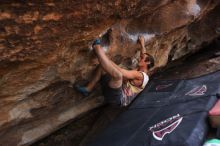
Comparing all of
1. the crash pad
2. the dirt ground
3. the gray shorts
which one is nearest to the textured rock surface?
the gray shorts

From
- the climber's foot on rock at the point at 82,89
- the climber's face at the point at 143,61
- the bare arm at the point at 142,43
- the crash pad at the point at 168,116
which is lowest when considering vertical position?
the crash pad at the point at 168,116

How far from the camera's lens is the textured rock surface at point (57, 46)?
3246 mm

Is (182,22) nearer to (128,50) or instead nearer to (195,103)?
(128,50)

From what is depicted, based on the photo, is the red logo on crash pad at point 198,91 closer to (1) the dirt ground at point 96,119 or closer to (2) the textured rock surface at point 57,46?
(1) the dirt ground at point 96,119

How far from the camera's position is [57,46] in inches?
145

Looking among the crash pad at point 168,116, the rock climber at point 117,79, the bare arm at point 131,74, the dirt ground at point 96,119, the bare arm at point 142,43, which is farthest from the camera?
the dirt ground at point 96,119

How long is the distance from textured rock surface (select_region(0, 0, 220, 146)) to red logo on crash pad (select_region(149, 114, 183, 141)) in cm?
110

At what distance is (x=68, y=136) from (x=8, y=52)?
242 centimetres

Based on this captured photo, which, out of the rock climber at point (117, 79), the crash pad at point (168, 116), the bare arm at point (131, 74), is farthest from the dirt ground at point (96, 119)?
the bare arm at point (131, 74)

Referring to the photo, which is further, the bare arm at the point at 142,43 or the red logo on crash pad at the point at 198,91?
the bare arm at the point at 142,43

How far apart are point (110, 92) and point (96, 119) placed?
41.6 inches

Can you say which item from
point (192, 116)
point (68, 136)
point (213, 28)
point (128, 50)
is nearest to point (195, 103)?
point (192, 116)

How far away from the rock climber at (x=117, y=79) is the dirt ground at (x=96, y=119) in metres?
0.57

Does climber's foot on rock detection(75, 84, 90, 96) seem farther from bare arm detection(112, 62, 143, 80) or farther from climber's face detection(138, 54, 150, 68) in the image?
climber's face detection(138, 54, 150, 68)
